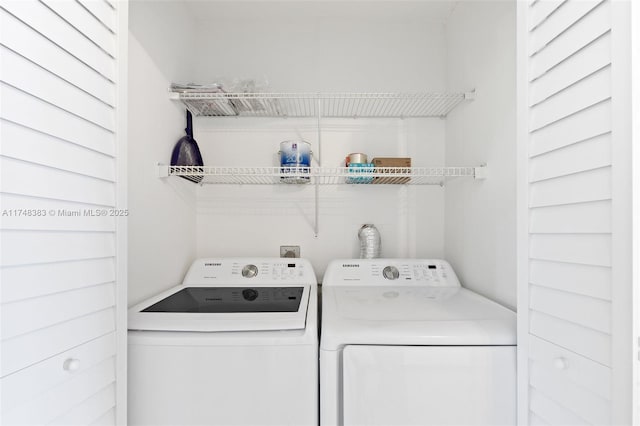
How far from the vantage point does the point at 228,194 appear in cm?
197

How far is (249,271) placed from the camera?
1.75 metres

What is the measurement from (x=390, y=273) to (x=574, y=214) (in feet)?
3.50

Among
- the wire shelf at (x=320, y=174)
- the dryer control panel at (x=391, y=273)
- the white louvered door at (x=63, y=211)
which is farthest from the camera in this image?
the dryer control panel at (x=391, y=273)

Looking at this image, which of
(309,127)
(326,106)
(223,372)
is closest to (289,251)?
(309,127)

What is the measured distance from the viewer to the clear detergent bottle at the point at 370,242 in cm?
187

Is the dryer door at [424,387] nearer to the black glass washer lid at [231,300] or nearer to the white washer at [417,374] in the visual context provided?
the white washer at [417,374]

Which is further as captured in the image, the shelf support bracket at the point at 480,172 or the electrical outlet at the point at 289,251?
the electrical outlet at the point at 289,251

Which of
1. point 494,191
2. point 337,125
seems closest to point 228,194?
point 337,125

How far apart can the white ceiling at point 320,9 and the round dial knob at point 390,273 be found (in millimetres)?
1413

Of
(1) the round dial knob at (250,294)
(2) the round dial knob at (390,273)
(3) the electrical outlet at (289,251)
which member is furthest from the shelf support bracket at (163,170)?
(2) the round dial knob at (390,273)

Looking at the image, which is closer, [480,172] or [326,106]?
[480,172]

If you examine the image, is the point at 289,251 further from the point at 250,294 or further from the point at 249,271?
the point at 250,294

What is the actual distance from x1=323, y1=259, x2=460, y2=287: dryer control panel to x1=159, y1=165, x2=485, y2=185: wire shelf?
0.45m

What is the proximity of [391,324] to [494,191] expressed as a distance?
0.78 meters
